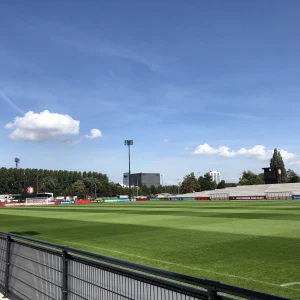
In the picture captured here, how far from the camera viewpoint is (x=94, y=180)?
7224 inches

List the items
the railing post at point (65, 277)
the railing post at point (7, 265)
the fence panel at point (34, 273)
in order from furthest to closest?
the railing post at point (7, 265)
the fence panel at point (34, 273)
the railing post at point (65, 277)

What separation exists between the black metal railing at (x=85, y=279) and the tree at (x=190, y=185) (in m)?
160

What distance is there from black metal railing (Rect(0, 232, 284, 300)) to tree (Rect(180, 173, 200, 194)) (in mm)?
160418

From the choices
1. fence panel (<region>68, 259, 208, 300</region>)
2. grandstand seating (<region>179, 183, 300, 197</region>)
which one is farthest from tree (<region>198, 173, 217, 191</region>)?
fence panel (<region>68, 259, 208, 300</region>)

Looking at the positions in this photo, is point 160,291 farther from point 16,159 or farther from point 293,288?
point 16,159

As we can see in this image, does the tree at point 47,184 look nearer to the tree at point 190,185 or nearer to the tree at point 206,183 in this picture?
the tree at point 190,185

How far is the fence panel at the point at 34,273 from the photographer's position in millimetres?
5820

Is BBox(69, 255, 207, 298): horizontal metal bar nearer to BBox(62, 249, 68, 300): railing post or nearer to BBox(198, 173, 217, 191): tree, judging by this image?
BBox(62, 249, 68, 300): railing post

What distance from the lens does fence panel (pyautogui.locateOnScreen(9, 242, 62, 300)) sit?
5820mm

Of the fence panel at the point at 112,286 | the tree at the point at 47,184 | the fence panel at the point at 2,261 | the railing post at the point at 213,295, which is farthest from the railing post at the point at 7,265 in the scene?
the tree at the point at 47,184

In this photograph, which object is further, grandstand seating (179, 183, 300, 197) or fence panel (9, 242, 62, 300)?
grandstand seating (179, 183, 300, 197)

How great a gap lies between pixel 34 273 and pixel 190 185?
163 m

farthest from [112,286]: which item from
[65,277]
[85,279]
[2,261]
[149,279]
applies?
[2,261]

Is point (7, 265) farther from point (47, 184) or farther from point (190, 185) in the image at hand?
point (47, 184)
